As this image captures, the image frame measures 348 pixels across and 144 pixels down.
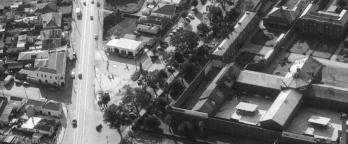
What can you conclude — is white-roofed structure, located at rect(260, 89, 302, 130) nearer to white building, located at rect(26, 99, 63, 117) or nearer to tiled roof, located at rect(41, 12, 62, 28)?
white building, located at rect(26, 99, 63, 117)

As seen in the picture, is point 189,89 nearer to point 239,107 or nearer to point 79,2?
point 239,107

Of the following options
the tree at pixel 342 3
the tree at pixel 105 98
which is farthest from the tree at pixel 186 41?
the tree at pixel 342 3

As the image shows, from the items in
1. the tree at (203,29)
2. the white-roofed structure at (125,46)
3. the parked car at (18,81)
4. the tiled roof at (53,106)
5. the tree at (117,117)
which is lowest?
the tree at (117,117)

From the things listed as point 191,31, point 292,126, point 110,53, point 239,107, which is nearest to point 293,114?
point 292,126

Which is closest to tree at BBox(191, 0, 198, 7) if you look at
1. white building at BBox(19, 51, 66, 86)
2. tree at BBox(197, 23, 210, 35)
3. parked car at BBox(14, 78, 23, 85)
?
tree at BBox(197, 23, 210, 35)

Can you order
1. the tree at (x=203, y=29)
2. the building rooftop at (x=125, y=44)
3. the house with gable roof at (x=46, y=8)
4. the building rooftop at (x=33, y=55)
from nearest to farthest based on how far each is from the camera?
the building rooftop at (x=33, y=55)
the building rooftop at (x=125, y=44)
the tree at (x=203, y=29)
the house with gable roof at (x=46, y=8)

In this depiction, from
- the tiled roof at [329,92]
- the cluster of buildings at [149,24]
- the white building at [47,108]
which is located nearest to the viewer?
the tiled roof at [329,92]

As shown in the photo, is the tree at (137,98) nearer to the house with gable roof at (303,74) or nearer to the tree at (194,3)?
the house with gable roof at (303,74)

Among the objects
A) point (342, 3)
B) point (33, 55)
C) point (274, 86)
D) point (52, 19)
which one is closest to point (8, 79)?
point (33, 55)
